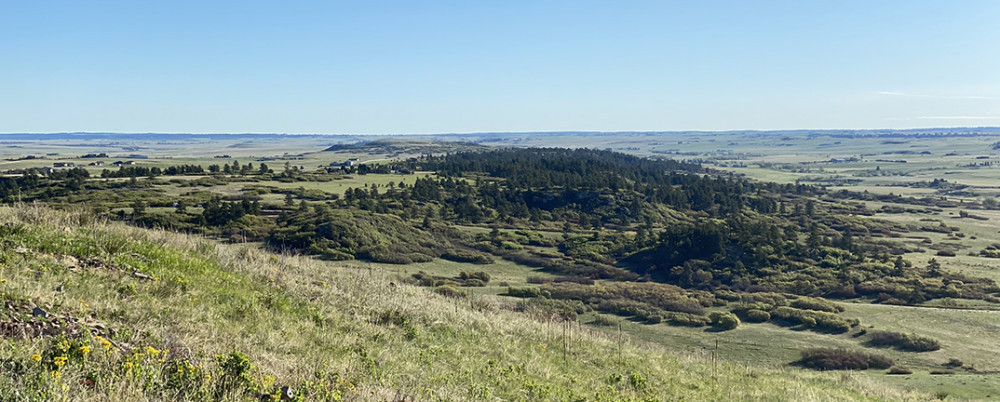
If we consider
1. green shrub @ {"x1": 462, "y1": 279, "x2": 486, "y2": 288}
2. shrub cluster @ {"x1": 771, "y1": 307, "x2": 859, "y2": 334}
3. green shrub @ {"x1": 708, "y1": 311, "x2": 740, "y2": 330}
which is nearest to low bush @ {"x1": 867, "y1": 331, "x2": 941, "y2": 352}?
shrub cluster @ {"x1": 771, "y1": 307, "x2": 859, "y2": 334}

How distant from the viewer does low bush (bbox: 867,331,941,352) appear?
2759 centimetres

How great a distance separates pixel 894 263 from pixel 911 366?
90.8 ft

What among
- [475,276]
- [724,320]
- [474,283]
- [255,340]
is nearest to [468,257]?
[475,276]

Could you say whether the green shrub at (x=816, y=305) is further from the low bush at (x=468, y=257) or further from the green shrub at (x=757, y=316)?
the low bush at (x=468, y=257)

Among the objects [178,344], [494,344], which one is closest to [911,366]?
[494,344]

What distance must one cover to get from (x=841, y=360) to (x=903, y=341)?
539 cm

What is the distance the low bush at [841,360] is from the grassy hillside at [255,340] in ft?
27.7

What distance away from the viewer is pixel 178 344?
6.79 metres

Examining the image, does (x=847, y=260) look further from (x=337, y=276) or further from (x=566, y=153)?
(x=566, y=153)

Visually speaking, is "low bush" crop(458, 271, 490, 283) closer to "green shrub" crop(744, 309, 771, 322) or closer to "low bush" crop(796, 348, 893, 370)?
"green shrub" crop(744, 309, 771, 322)

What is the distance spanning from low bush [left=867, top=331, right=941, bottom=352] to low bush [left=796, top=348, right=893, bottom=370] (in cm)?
266

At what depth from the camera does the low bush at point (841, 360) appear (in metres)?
24.9

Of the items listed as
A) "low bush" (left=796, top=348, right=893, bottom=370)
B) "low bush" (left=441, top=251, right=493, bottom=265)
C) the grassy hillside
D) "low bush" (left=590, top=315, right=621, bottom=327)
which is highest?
the grassy hillside

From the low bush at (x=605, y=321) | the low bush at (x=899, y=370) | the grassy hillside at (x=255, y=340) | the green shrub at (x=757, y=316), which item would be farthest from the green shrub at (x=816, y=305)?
the grassy hillside at (x=255, y=340)
